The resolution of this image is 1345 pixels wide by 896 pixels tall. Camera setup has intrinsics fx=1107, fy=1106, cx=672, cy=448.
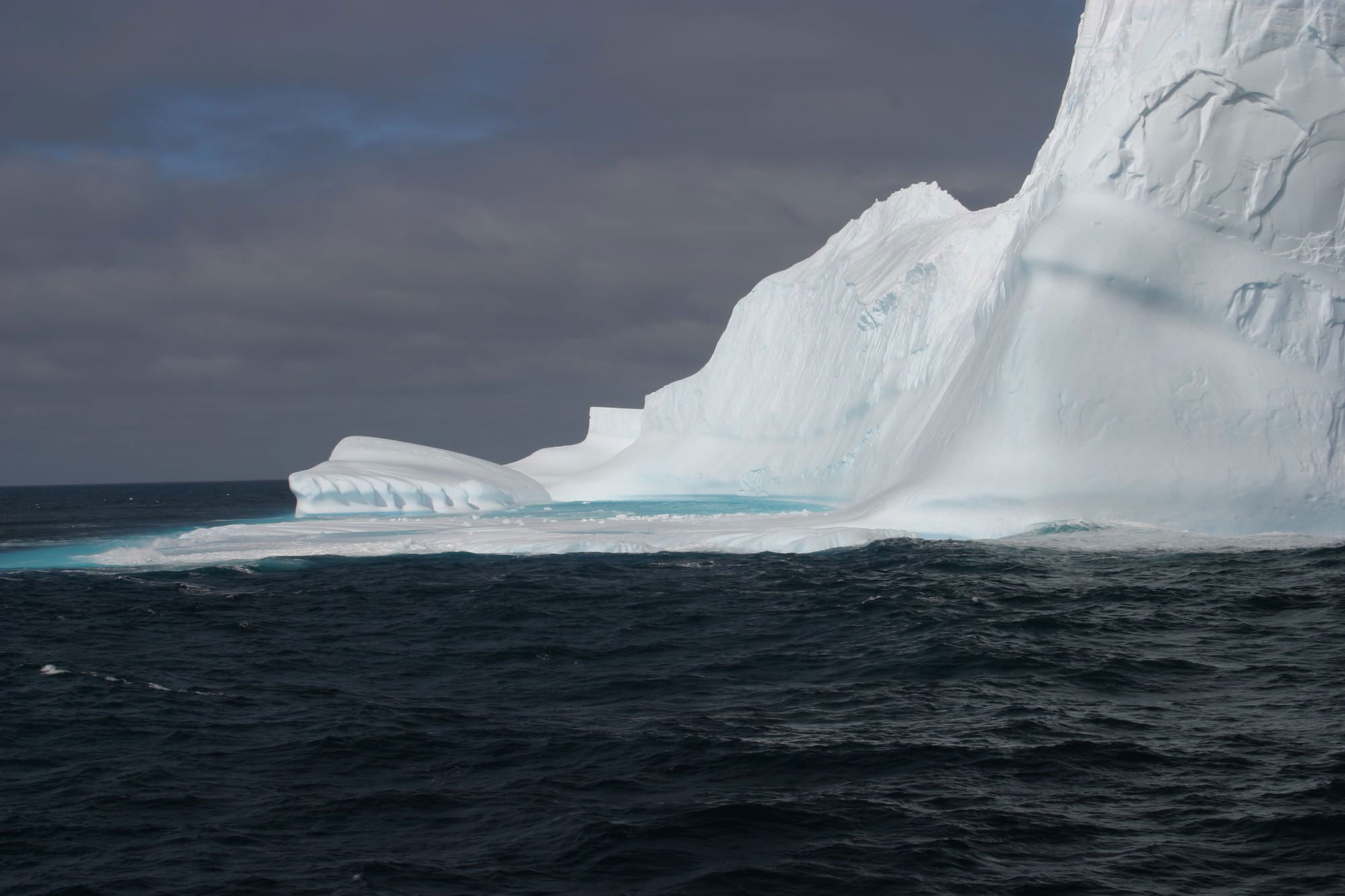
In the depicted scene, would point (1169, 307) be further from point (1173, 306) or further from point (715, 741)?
point (715, 741)

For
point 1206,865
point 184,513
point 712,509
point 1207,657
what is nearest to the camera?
point 1206,865

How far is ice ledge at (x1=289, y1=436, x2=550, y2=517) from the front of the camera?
112 ft

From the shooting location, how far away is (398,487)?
112ft

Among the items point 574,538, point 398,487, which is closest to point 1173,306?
point 574,538

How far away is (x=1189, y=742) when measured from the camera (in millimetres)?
7484

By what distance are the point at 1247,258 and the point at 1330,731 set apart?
14623 millimetres

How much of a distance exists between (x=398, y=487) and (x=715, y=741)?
27405mm

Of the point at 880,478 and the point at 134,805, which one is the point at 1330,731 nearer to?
the point at 134,805

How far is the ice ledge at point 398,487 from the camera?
34031mm

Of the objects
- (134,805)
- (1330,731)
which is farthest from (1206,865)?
Answer: (134,805)

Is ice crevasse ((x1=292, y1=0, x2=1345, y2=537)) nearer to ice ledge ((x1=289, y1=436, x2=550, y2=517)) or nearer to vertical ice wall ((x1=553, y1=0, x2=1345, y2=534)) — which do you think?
vertical ice wall ((x1=553, y1=0, x2=1345, y2=534))

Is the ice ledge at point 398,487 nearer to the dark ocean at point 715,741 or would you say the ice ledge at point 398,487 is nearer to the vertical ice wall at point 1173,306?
the vertical ice wall at point 1173,306

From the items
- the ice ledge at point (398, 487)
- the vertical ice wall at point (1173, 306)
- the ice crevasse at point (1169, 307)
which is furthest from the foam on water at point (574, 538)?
the ice ledge at point (398, 487)

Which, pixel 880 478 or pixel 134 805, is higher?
pixel 880 478
